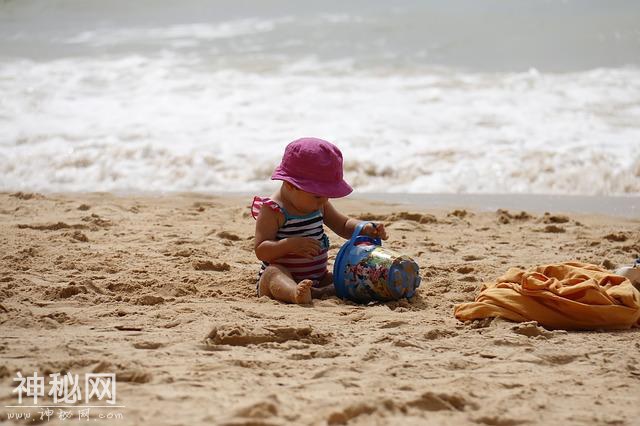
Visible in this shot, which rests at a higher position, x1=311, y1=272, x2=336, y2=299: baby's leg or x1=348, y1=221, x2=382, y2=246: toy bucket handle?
x1=348, y1=221, x2=382, y2=246: toy bucket handle

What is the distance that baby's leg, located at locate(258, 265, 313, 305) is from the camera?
376 cm

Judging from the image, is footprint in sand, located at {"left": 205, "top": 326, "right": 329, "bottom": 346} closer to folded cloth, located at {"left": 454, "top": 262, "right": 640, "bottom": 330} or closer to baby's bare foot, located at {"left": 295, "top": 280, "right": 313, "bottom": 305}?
baby's bare foot, located at {"left": 295, "top": 280, "right": 313, "bottom": 305}

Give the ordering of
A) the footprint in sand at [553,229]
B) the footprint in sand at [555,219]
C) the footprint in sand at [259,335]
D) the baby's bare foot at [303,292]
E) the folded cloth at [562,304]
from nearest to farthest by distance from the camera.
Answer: the footprint in sand at [259,335] → the folded cloth at [562,304] → the baby's bare foot at [303,292] → the footprint in sand at [553,229] → the footprint in sand at [555,219]

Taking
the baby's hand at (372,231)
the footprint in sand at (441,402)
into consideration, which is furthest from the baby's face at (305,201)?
the footprint in sand at (441,402)

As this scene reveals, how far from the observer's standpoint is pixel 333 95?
34.4 feet

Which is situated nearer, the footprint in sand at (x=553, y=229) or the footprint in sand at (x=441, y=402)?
the footprint in sand at (x=441, y=402)

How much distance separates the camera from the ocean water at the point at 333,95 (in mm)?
7484

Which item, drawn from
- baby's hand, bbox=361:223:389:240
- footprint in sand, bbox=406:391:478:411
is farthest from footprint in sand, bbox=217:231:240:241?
footprint in sand, bbox=406:391:478:411

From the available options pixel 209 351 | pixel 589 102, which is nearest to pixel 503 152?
pixel 589 102

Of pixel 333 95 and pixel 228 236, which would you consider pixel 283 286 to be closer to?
pixel 228 236

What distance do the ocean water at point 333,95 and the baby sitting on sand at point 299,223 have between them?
316 cm

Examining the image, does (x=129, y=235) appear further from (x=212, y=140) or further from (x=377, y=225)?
(x=212, y=140)

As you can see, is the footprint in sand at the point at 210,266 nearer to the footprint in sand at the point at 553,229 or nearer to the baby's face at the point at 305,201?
the baby's face at the point at 305,201

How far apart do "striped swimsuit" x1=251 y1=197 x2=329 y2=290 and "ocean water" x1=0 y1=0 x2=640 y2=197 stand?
3.13 meters
